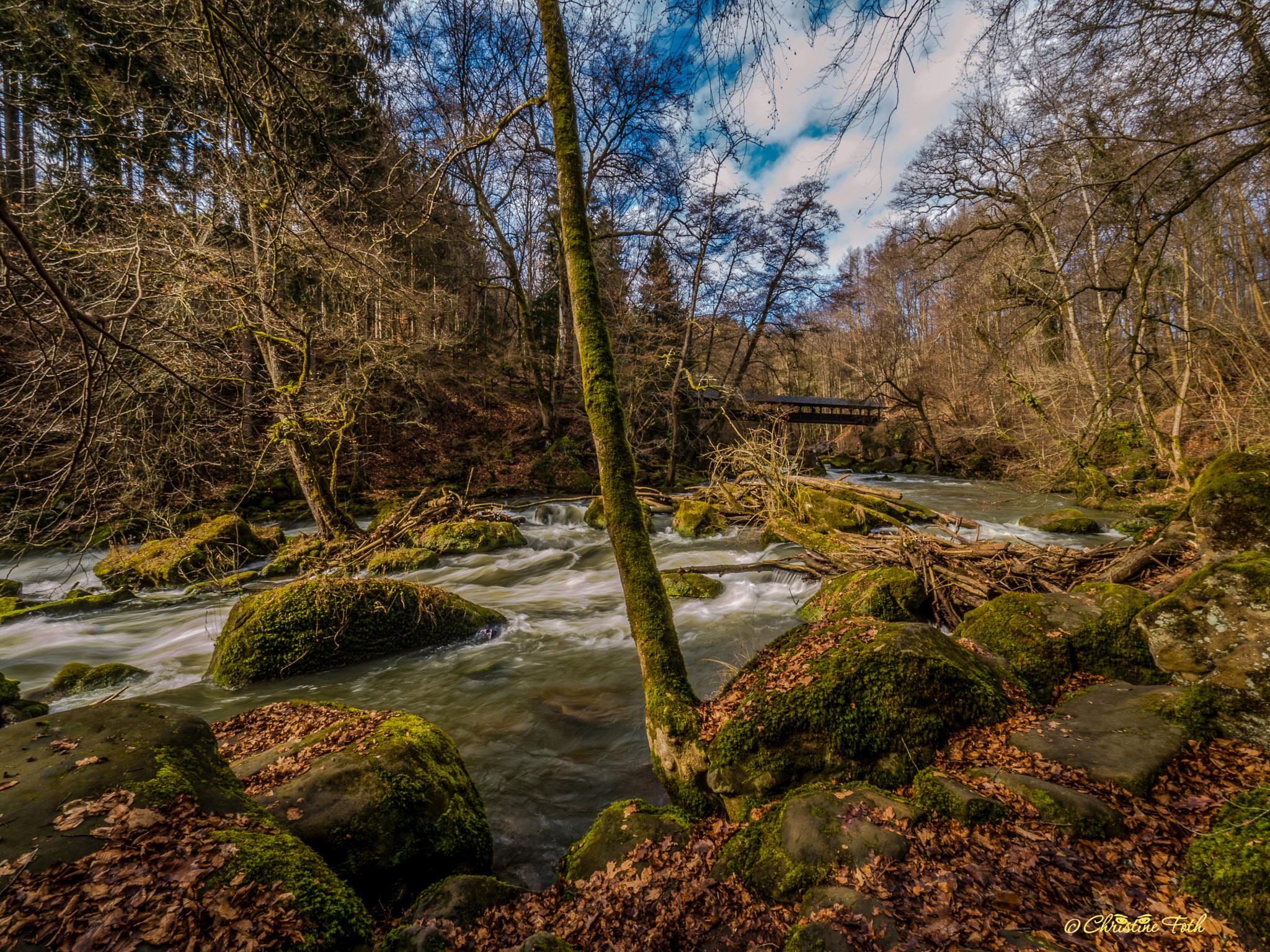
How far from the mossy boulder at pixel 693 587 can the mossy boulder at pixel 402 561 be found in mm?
4915

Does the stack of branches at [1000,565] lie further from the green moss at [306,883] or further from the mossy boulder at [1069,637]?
the green moss at [306,883]

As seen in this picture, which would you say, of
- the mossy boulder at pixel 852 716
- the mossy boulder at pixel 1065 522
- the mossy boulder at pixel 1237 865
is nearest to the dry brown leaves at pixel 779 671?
the mossy boulder at pixel 852 716

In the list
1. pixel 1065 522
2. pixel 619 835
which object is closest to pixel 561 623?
pixel 619 835

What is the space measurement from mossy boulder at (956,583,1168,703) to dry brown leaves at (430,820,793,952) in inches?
110

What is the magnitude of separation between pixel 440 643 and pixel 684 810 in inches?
186

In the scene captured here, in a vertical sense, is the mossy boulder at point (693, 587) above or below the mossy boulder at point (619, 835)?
above

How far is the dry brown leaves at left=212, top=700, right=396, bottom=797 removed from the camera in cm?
331

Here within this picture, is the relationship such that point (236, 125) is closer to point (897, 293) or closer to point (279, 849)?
point (279, 849)

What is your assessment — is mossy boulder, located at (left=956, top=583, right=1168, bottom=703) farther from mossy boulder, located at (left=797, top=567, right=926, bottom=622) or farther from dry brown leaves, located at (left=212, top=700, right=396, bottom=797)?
dry brown leaves, located at (left=212, top=700, right=396, bottom=797)

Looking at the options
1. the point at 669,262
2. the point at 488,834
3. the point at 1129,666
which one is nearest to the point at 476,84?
the point at 488,834

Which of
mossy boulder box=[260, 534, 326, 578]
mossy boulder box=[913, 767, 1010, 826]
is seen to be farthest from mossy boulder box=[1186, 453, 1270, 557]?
mossy boulder box=[260, 534, 326, 578]

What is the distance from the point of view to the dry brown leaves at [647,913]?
2.33 meters

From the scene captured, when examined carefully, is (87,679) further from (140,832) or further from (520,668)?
(140,832)

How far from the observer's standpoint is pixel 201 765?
2596 mm
